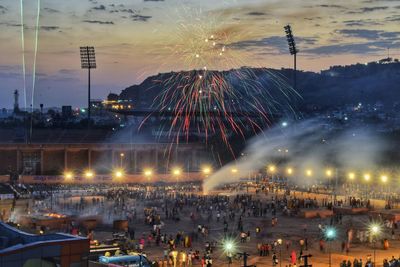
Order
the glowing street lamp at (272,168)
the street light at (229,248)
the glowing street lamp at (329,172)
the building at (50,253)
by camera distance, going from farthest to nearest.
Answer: the glowing street lamp at (272,168) < the glowing street lamp at (329,172) < the street light at (229,248) < the building at (50,253)

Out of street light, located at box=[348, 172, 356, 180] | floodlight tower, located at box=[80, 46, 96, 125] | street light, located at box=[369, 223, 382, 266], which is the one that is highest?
floodlight tower, located at box=[80, 46, 96, 125]

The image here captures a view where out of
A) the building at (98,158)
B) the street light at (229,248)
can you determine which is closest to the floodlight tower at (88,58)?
the building at (98,158)

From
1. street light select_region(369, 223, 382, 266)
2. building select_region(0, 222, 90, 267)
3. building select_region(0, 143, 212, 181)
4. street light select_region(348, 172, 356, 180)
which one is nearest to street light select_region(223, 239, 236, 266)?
street light select_region(369, 223, 382, 266)

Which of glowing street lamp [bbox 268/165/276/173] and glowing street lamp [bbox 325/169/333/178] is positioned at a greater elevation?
glowing street lamp [bbox 268/165/276/173]

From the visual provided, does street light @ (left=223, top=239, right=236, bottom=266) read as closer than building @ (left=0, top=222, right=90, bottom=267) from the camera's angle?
No

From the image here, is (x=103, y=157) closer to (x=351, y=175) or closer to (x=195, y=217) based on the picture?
(x=351, y=175)

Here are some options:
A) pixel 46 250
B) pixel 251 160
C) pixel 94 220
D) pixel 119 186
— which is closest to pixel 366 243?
pixel 94 220

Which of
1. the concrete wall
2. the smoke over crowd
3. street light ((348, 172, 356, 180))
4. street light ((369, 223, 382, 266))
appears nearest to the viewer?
street light ((369, 223, 382, 266))

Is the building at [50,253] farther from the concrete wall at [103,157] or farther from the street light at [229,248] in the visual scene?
the concrete wall at [103,157]

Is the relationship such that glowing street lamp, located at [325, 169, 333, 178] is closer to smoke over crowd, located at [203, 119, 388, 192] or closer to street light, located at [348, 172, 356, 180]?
smoke over crowd, located at [203, 119, 388, 192]
